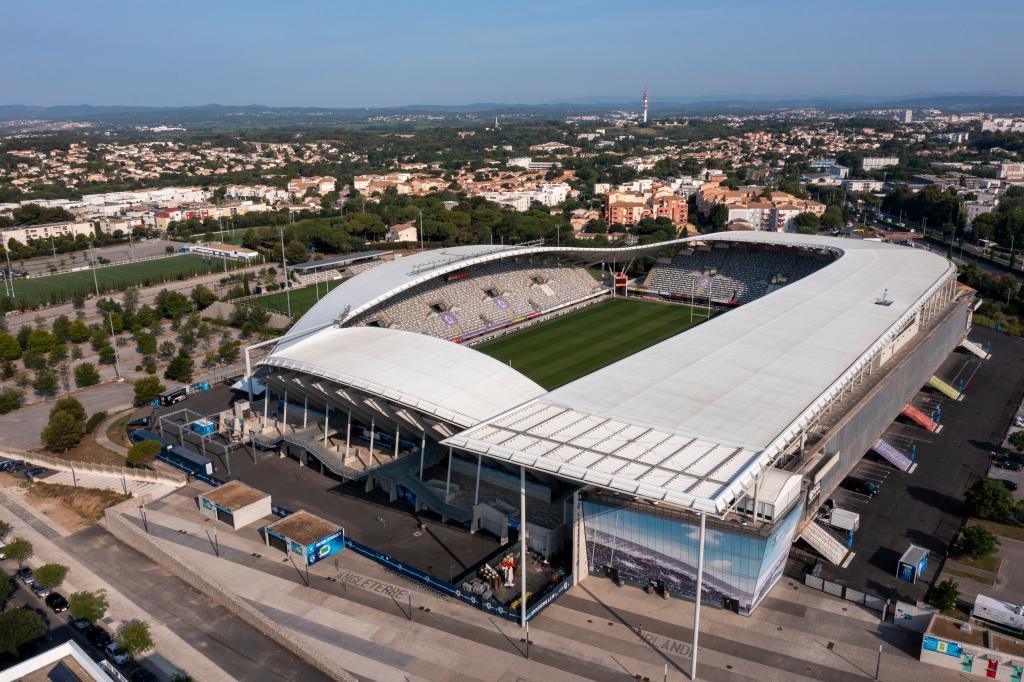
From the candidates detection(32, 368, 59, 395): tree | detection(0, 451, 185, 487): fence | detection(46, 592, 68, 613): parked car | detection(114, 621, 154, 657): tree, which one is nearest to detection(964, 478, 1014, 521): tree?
detection(114, 621, 154, 657): tree

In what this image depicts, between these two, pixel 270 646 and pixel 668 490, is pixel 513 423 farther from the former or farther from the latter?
pixel 270 646

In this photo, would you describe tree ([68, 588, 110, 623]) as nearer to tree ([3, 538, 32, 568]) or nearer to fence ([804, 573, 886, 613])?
tree ([3, 538, 32, 568])

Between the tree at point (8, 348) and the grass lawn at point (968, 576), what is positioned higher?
the tree at point (8, 348)

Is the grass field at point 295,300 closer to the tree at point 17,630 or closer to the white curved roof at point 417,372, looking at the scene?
the white curved roof at point 417,372

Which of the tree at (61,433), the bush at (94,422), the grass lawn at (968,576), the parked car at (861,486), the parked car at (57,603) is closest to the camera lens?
the parked car at (57,603)

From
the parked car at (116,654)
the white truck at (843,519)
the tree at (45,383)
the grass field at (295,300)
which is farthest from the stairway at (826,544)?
the grass field at (295,300)

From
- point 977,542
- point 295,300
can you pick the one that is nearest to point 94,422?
point 295,300

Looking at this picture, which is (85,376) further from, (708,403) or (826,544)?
(826,544)
